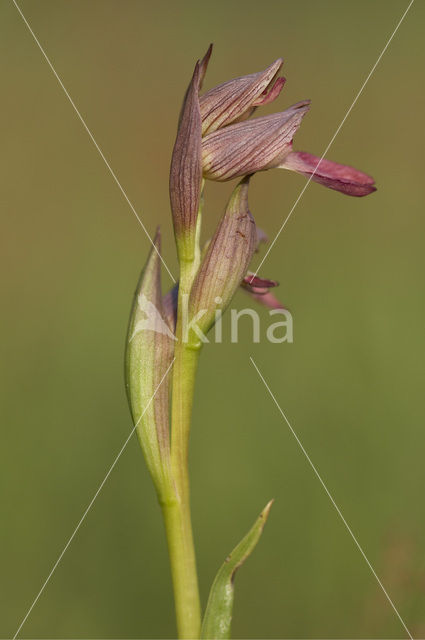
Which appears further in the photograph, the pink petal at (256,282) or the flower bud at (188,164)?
the pink petal at (256,282)

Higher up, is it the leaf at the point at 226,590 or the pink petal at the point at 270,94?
the pink petal at the point at 270,94

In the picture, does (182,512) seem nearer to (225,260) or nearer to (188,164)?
(225,260)

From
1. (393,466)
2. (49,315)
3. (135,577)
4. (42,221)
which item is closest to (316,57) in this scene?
(42,221)

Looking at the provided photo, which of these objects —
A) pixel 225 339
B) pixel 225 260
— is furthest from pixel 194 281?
pixel 225 339

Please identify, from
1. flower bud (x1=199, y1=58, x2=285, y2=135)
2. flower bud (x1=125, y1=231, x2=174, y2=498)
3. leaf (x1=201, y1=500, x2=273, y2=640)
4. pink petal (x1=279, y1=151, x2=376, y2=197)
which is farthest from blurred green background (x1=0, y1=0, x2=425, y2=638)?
flower bud (x1=199, y1=58, x2=285, y2=135)

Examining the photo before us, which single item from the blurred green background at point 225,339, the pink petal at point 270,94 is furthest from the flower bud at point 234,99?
the blurred green background at point 225,339

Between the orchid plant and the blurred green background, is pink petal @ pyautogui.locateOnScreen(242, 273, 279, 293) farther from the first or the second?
the blurred green background

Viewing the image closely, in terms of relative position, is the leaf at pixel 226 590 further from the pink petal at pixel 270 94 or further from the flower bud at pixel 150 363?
the pink petal at pixel 270 94
